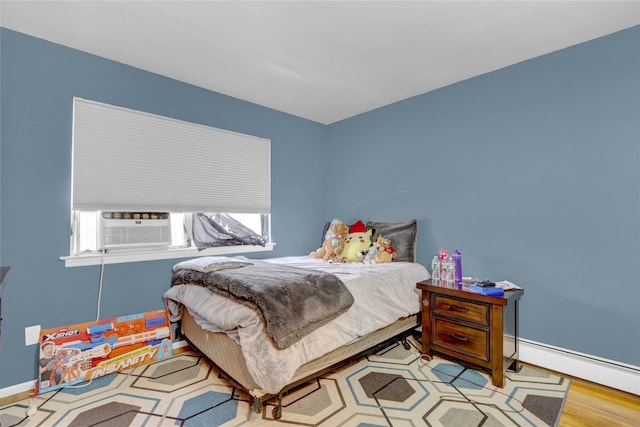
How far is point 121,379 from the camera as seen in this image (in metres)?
2.29

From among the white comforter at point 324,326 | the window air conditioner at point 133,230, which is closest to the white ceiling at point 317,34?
the window air conditioner at point 133,230

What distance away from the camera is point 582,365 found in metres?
2.27

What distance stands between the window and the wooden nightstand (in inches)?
73.0

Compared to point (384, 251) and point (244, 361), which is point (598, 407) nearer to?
point (384, 251)

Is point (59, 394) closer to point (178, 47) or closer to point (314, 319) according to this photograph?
point (314, 319)

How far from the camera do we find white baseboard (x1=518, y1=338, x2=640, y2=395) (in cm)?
210

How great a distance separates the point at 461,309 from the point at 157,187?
8.75 feet

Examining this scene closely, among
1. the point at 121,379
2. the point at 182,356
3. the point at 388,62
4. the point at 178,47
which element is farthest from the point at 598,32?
the point at 121,379

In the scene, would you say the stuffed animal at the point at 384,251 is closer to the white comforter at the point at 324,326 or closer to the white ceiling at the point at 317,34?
the white comforter at the point at 324,326

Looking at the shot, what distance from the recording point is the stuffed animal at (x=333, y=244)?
10.8 feet

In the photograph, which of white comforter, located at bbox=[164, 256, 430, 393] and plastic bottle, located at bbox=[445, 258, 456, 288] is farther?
plastic bottle, located at bbox=[445, 258, 456, 288]

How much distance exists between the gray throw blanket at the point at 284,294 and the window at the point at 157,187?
0.71 meters

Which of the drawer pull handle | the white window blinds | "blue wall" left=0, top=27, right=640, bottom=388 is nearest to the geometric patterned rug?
the drawer pull handle

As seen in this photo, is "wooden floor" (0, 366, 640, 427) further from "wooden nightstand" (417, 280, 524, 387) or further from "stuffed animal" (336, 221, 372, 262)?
"stuffed animal" (336, 221, 372, 262)
